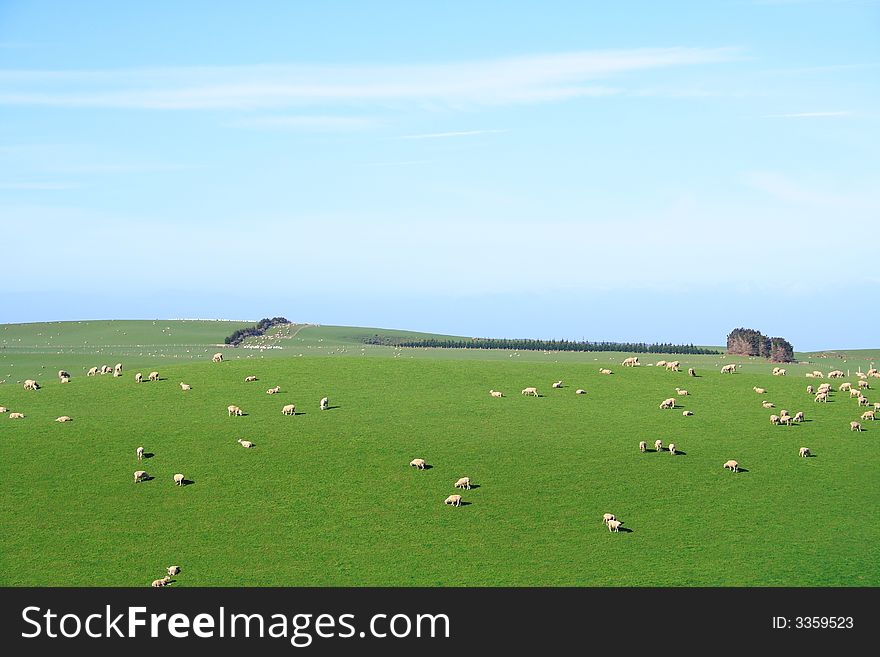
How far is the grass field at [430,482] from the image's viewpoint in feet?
138

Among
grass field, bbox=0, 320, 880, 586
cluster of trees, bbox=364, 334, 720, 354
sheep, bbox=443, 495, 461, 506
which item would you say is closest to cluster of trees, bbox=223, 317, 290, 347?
cluster of trees, bbox=364, 334, 720, 354

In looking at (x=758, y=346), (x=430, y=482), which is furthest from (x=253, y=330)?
(x=430, y=482)

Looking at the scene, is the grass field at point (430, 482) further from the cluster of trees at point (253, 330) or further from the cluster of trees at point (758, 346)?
the cluster of trees at point (253, 330)

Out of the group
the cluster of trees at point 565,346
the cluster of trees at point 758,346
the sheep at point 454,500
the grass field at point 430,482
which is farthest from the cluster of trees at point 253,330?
the sheep at point 454,500

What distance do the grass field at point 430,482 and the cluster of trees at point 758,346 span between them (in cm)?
4530

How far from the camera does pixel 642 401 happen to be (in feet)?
230

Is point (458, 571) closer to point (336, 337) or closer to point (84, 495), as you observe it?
point (84, 495)

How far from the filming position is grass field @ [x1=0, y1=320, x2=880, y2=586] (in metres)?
42.0

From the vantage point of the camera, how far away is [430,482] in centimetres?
5222

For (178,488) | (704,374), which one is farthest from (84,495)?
(704,374)

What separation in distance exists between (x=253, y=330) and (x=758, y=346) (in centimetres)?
10003

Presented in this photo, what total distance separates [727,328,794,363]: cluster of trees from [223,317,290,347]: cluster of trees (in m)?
85.7

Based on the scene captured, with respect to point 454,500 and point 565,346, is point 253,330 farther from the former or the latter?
point 454,500
